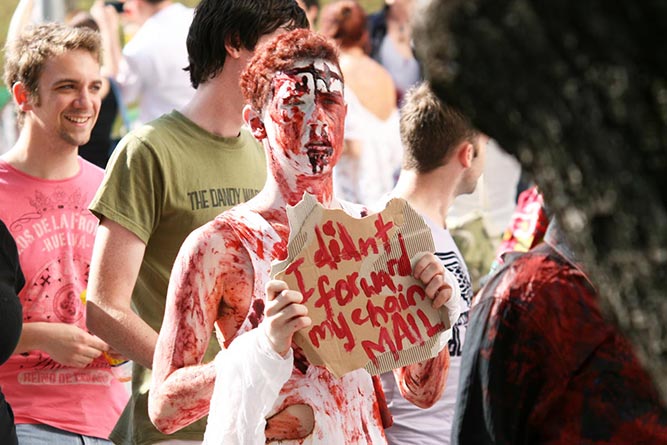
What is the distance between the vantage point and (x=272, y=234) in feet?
10.0

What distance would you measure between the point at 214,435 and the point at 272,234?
494mm

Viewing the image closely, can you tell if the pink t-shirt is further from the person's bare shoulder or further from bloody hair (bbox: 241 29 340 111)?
the person's bare shoulder

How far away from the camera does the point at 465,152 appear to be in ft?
14.9

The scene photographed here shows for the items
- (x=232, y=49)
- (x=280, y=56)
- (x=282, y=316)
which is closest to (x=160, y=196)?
(x=232, y=49)

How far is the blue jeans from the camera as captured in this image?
4117 millimetres

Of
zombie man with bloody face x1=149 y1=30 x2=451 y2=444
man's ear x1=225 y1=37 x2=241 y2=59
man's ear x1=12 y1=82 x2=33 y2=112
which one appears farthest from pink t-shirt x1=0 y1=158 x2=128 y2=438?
zombie man with bloody face x1=149 y1=30 x2=451 y2=444

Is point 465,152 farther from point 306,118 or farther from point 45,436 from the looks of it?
point 45,436

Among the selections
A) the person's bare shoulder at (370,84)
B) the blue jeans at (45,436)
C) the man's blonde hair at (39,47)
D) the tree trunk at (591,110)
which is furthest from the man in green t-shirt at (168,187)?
the person's bare shoulder at (370,84)

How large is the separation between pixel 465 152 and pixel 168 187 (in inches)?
48.7

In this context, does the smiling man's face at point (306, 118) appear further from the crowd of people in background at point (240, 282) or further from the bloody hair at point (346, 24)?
the bloody hair at point (346, 24)

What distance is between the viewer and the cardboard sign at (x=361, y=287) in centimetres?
290

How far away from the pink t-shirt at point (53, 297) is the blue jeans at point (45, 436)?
0.06ft

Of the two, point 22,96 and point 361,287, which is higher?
Answer: point 22,96

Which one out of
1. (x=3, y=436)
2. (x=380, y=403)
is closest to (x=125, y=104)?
(x=3, y=436)
